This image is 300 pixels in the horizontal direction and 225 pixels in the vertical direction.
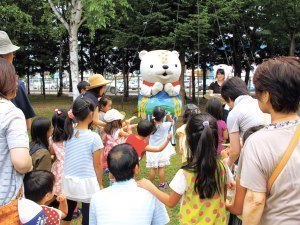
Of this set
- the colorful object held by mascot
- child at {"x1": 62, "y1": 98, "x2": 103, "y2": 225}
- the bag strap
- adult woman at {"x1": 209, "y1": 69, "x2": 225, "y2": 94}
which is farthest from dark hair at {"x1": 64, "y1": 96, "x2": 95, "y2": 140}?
the colorful object held by mascot

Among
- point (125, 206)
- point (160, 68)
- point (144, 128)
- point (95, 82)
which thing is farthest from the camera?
point (160, 68)

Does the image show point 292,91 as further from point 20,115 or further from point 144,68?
point 144,68

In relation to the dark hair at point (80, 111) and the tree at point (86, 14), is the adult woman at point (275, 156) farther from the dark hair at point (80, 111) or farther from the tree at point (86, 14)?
the tree at point (86, 14)

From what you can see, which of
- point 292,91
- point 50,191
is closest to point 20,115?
point 50,191

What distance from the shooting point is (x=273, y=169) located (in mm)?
1580

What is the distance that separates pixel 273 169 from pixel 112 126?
11.4 ft

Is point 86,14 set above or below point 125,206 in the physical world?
above

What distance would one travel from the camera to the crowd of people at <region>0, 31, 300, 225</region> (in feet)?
5.28

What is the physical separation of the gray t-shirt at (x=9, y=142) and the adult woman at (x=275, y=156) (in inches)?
43.2

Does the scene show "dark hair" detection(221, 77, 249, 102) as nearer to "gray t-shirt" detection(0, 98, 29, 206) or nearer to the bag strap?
the bag strap

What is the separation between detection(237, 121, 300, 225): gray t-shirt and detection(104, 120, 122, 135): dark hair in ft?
10.8

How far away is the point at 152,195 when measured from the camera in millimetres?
2145

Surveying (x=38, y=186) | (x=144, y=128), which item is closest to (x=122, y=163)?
(x=38, y=186)

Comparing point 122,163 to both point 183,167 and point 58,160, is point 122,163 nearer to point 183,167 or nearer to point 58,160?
point 183,167
